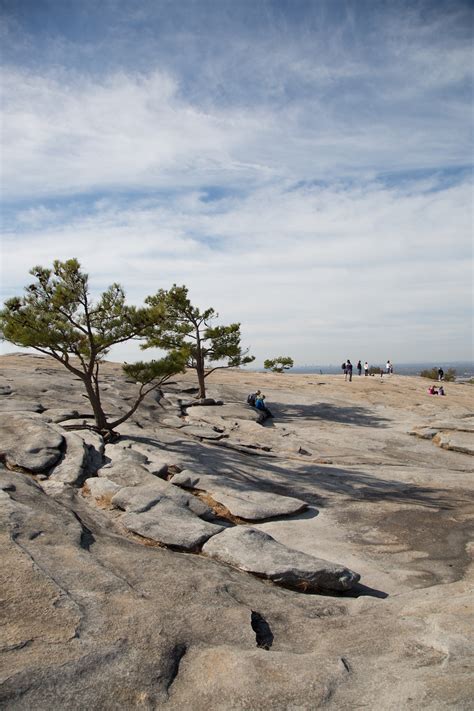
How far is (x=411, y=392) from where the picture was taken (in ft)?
137

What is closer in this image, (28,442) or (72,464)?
(72,464)

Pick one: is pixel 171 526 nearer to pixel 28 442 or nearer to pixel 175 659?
pixel 175 659

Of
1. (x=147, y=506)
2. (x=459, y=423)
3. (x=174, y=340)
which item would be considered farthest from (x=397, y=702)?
(x=174, y=340)

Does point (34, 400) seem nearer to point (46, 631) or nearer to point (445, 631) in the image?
point (46, 631)

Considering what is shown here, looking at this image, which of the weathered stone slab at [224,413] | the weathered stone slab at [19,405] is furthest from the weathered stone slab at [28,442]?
the weathered stone slab at [224,413]

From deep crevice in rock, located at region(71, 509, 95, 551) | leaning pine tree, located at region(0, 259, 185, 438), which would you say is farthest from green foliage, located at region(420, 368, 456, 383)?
deep crevice in rock, located at region(71, 509, 95, 551)

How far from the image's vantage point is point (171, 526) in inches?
407

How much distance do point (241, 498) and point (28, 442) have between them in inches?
275

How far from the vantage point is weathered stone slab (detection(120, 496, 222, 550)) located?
980 centimetres

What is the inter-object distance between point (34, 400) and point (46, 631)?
60.9 ft

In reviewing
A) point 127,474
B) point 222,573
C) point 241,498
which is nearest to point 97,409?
point 127,474

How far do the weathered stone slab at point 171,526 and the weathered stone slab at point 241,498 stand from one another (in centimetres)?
207

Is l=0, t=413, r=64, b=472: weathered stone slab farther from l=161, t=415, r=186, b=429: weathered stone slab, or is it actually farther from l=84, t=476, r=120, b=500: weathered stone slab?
l=161, t=415, r=186, b=429: weathered stone slab

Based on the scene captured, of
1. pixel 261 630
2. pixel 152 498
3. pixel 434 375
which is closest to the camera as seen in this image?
pixel 261 630
